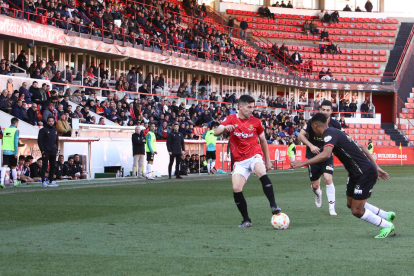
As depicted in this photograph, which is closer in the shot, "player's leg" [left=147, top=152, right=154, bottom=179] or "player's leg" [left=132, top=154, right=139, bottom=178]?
"player's leg" [left=147, top=152, right=154, bottom=179]

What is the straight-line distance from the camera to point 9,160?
57.4 feet

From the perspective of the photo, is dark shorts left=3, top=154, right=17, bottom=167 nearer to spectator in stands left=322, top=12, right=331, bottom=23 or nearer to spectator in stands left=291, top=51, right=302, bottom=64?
spectator in stands left=291, top=51, right=302, bottom=64

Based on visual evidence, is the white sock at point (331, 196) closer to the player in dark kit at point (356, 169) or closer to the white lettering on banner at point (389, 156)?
the player in dark kit at point (356, 169)

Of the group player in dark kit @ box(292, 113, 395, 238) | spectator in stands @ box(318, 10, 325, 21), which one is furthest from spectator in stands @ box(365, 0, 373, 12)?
player in dark kit @ box(292, 113, 395, 238)

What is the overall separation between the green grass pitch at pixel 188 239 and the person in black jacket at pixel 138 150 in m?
8.64

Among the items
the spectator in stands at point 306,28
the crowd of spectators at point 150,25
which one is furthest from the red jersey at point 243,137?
the spectator in stands at point 306,28

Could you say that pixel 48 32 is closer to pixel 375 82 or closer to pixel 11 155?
pixel 11 155

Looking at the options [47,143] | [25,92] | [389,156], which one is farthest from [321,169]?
[389,156]

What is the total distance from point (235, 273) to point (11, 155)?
13.4 metres

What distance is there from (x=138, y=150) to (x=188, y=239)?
1507 cm

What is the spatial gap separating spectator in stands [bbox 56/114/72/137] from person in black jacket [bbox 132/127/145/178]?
249 cm

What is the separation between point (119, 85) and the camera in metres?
30.5

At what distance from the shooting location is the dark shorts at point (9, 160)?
56.8 feet

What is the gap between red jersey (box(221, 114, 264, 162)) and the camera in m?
9.22
